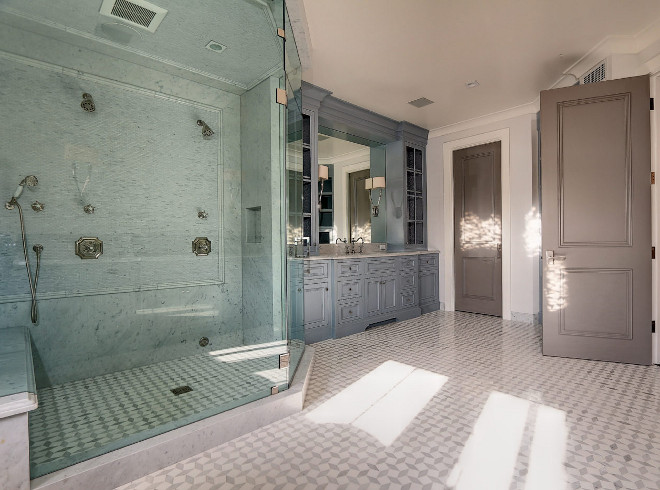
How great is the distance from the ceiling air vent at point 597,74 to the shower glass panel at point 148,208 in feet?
9.23

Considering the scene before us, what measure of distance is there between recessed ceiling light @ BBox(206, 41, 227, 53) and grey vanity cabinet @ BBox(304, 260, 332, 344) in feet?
6.48

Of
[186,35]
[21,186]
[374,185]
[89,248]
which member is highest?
[186,35]

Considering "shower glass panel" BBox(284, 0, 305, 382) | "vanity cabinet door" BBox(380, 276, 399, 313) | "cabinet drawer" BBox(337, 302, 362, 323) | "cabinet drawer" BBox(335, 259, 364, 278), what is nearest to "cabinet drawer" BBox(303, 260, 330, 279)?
"cabinet drawer" BBox(335, 259, 364, 278)

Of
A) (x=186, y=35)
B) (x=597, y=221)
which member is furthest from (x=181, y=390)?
(x=597, y=221)

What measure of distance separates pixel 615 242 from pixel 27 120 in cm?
439

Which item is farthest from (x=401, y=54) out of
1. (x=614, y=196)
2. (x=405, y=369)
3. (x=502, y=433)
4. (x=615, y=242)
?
(x=502, y=433)

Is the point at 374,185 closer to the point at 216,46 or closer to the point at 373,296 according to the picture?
the point at 373,296

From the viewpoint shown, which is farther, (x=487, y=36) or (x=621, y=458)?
(x=487, y=36)

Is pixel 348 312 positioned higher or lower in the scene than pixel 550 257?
lower

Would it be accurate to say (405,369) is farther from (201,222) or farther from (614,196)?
(614,196)

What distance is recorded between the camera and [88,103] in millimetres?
2258

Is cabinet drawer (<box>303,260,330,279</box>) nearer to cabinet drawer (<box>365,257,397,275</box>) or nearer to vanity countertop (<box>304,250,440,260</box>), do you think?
vanity countertop (<box>304,250,440,260</box>)

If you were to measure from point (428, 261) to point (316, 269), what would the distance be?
86.9 inches

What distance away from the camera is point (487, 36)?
296cm
